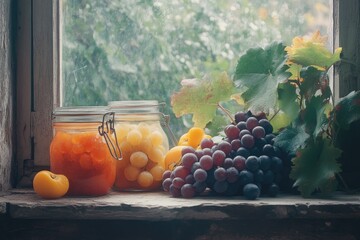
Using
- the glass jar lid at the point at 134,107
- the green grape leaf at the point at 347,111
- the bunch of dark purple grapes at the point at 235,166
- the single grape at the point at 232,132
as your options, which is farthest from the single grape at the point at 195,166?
the green grape leaf at the point at 347,111

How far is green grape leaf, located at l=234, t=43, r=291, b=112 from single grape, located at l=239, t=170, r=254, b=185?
0.51 feet

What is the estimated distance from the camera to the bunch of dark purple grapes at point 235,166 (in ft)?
4.28

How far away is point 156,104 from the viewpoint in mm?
1496

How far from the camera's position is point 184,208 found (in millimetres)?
1226

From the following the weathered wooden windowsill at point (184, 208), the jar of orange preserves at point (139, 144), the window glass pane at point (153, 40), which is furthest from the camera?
the window glass pane at point (153, 40)

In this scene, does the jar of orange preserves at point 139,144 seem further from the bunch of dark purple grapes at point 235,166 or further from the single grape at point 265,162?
the single grape at point 265,162

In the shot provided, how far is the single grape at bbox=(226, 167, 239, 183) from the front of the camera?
129 centimetres

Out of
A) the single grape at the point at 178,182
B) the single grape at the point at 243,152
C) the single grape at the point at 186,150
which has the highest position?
the single grape at the point at 186,150

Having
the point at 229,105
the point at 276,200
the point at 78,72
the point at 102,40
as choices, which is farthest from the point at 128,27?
the point at 276,200

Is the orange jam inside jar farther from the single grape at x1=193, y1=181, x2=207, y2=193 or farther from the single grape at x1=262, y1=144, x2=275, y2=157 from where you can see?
the single grape at x1=262, y1=144, x2=275, y2=157

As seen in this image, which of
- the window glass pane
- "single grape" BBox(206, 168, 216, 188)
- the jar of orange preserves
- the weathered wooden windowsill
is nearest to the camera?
the weathered wooden windowsill

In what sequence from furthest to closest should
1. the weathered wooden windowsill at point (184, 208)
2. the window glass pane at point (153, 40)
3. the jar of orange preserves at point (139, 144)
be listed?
1. the window glass pane at point (153, 40)
2. the jar of orange preserves at point (139, 144)
3. the weathered wooden windowsill at point (184, 208)

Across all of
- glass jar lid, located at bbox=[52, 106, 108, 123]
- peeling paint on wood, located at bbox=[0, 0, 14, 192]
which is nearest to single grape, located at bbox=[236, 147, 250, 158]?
glass jar lid, located at bbox=[52, 106, 108, 123]

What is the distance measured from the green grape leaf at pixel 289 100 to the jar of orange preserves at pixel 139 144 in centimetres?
32
